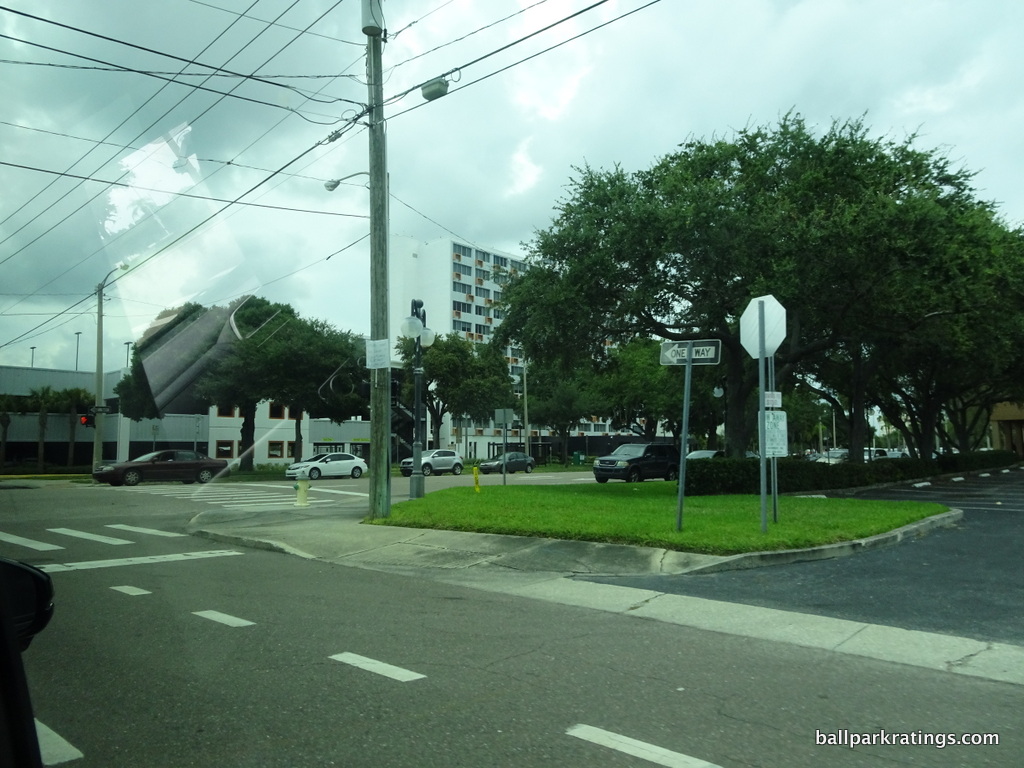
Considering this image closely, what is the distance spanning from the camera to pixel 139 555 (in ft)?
38.3

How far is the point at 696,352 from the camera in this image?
38.7 ft

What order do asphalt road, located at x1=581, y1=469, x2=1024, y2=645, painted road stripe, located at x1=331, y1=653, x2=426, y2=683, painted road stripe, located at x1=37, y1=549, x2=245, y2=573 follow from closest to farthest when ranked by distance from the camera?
1. painted road stripe, located at x1=331, y1=653, x2=426, y2=683
2. asphalt road, located at x1=581, y1=469, x2=1024, y2=645
3. painted road stripe, located at x1=37, y1=549, x2=245, y2=573

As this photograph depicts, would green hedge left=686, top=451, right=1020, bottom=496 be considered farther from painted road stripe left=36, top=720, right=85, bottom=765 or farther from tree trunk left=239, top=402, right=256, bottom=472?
tree trunk left=239, top=402, right=256, bottom=472

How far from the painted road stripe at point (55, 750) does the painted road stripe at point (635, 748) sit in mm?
2437

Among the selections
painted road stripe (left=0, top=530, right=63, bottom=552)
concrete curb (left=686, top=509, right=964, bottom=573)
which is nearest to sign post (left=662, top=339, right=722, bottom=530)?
concrete curb (left=686, top=509, right=964, bottom=573)

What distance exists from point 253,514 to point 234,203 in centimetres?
661

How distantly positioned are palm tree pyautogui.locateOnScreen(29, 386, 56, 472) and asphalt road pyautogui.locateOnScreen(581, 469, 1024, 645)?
43.0 m

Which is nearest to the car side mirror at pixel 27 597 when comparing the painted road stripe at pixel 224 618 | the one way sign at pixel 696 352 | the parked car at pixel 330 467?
the painted road stripe at pixel 224 618

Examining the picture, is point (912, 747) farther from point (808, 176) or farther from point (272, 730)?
point (808, 176)

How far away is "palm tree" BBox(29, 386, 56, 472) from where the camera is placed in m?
44.1

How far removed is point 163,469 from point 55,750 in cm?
3141

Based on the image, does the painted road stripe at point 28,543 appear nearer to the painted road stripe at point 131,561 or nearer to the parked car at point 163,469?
the painted road stripe at point 131,561

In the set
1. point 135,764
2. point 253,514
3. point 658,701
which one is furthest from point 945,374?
point 135,764

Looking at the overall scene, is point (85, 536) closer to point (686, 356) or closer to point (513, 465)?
point (686, 356)
